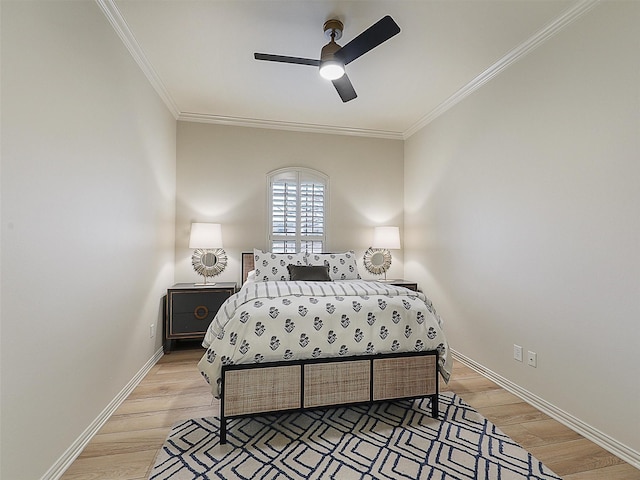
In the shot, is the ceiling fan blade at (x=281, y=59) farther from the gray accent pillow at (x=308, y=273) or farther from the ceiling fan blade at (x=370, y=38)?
the gray accent pillow at (x=308, y=273)

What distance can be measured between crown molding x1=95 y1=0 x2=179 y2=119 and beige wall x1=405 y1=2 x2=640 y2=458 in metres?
3.10

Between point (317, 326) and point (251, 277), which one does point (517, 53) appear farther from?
point (251, 277)

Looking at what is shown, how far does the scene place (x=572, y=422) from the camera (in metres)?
2.27

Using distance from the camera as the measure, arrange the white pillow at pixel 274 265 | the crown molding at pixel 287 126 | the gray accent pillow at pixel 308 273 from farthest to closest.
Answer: the crown molding at pixel 287 126
the white pillow at pixel 274 265
the gray accent pillow at pixel 308 273

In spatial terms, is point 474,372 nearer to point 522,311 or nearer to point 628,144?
point 522,311

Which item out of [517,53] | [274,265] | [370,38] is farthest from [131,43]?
[517,53]

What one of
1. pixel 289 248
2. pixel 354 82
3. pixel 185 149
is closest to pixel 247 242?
pixel 289 248

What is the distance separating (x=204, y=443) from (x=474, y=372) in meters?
2.52

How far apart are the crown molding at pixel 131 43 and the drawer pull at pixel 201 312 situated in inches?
91.5

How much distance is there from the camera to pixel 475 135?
3.33 m

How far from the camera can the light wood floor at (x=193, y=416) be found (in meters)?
1.85

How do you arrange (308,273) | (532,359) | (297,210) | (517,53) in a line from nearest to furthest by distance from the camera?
(532,359) → (517,53) → (308,273) → (297,210)

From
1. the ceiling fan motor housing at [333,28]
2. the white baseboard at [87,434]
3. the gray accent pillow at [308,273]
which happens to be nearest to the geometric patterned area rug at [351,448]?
the white baseboard at [87,434]

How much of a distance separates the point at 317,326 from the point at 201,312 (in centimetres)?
206
